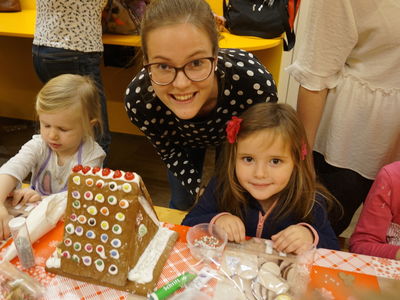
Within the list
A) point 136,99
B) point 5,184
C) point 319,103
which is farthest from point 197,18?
point 5,184

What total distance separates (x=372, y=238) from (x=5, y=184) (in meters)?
1.11

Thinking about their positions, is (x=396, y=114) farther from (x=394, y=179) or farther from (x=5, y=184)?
(x=5, y=184)

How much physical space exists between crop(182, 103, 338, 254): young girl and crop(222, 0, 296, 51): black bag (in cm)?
120

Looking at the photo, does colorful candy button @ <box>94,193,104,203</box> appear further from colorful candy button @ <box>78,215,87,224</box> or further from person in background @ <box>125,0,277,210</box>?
person in background @ <box>125,0,277,210</box>

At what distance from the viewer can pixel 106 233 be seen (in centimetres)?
78

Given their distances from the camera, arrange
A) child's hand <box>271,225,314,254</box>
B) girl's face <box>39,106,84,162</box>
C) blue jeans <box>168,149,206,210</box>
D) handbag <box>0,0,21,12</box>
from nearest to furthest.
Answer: child's hand <box>271,225,314,254</box> < girl's face <box>39,106,84,162</box> < blue jeans <box>168,149,206,210</box> < handbag <box>0,0,21,12</box>

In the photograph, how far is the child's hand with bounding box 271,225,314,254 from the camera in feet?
2.94

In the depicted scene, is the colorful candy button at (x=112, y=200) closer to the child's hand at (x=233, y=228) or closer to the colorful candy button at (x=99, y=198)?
the colorful candy button at (x=99, y=198)

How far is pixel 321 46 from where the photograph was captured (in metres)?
1.11

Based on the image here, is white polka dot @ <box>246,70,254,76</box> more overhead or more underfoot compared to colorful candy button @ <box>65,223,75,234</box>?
more overhead

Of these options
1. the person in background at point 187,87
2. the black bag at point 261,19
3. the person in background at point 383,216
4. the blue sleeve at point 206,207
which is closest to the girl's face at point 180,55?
the person in background at point 187,87

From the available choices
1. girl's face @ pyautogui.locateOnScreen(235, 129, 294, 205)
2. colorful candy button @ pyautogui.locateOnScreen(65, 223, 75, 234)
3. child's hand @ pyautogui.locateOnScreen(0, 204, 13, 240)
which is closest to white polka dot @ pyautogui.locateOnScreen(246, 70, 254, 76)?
girl's face @ pyautogui.locateOnScreen(235, 129, 294, 205)

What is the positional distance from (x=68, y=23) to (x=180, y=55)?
1133 mm

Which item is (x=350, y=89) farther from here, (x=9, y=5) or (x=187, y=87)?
(x=9, y=5)
